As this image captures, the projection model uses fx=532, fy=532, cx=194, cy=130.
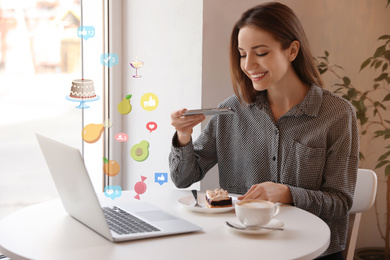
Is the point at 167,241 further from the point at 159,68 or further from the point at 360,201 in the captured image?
the point at 159,68

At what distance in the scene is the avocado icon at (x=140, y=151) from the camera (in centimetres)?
226

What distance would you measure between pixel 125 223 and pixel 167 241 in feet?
0.56

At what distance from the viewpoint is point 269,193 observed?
1.61 m

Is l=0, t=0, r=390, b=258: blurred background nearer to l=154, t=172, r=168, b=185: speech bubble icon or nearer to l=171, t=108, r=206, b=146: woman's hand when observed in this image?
l=154, t=172, r=168, b=185: speech bubble icon

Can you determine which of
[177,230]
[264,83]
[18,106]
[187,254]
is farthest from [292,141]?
[18,106]

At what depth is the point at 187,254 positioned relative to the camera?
1.18m

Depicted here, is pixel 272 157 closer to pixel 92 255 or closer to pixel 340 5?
pixel 92 255

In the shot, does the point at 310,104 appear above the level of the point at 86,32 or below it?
below

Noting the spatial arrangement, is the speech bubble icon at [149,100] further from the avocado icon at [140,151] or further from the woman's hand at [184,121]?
the woman's hand at [184,121]

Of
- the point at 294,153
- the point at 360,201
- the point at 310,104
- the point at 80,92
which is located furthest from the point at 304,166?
the point at 80,92

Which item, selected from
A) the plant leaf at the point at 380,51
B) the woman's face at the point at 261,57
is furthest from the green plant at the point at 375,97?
the woman's face at the point at 261,57

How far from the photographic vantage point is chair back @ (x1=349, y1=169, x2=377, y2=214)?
6.49ft

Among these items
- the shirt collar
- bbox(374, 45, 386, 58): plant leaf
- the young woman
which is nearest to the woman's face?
the young woman

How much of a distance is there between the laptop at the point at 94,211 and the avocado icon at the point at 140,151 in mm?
705
